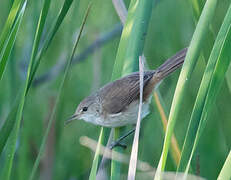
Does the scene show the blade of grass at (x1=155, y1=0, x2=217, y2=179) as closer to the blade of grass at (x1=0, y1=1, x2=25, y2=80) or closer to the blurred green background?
the blade of grass at (x1=0, y1=1, x2=25, y2=80)

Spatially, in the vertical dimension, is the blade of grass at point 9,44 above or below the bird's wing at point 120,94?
above

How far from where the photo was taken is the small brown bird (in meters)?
2.99

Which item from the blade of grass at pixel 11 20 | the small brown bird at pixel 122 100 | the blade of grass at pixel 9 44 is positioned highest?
the blade of grass at pixel 11 20

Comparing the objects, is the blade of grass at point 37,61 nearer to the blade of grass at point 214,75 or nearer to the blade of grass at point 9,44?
the blade of grass at point 9,44

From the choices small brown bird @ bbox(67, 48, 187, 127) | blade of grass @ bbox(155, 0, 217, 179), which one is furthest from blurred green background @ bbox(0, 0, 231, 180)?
blade of grass @ bbox(155, 0, 217, 179)

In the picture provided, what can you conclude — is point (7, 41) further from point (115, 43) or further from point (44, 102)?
point (115, 43)

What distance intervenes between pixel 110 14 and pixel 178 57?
2.14 m

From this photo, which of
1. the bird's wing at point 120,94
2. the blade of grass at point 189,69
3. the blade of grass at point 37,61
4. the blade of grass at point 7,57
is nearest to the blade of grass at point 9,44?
the blade of grass at point 7,57

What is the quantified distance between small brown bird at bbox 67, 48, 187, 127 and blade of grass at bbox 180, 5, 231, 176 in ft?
3.92

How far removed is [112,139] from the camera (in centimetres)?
273

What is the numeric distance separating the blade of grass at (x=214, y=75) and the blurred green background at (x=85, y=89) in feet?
5.07

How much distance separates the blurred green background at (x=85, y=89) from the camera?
3408 millimetres

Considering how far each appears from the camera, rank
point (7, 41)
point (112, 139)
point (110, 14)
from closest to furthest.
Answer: point (7, 41) → point (112, 139) → point (110, 14)

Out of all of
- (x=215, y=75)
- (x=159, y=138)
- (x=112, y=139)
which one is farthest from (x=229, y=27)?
(x=159, y=138)
